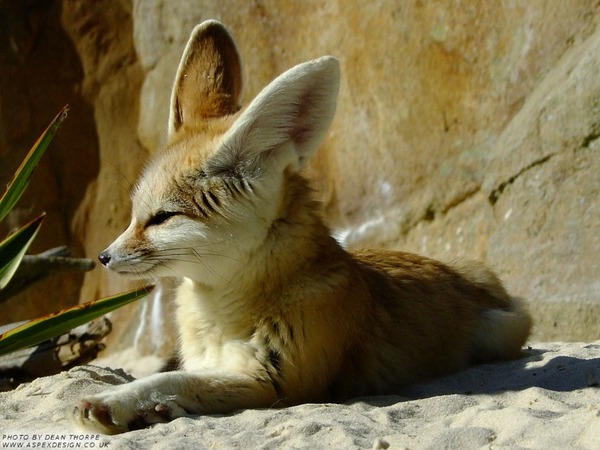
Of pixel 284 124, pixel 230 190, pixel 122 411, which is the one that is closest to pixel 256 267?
pixel 230 190

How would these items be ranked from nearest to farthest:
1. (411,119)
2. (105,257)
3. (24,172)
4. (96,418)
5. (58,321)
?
(96,418) < (105,257) < (58,321) < (24,172) < (411,119)

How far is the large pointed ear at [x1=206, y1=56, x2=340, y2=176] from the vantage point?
13.1ft

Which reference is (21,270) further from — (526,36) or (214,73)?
(526,36)

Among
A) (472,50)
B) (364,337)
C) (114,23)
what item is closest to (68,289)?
(114,23)

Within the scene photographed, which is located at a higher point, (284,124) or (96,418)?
(284,124)

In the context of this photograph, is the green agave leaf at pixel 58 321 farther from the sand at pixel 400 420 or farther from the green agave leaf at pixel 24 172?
the green agave leaf at pixel 24 172

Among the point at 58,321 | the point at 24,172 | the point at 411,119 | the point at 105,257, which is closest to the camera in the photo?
the point at 105,257

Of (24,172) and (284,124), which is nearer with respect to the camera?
(284,124)

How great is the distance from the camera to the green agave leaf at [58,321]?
4.89 metres

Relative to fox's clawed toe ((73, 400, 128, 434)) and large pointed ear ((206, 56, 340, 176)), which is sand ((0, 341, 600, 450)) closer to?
fox's clawed toe ((73, 400, 128, 434))

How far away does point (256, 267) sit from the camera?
13.7 feet

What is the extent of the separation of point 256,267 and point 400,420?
3.42ft

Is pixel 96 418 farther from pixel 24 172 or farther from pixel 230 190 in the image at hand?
pixel 24 172

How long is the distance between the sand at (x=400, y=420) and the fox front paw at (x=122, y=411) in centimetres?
8
